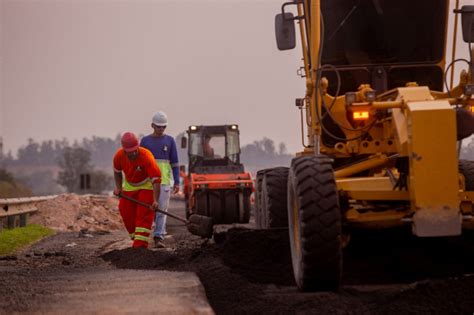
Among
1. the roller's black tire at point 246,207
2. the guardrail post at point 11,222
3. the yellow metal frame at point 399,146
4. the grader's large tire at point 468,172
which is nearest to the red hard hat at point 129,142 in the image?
the yellow metal frame at point 399,146

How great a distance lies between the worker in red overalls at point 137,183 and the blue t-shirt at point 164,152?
1.14 meters

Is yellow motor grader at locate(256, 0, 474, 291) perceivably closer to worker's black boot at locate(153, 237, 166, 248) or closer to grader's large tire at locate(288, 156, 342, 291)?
grader's large tire at locate(288, 156, 342, 291)

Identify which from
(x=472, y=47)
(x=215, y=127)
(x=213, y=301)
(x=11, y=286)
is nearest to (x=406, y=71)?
(x=472, y=47)

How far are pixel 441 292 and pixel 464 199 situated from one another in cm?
89

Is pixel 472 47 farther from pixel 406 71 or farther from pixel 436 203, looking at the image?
pixel 436 203

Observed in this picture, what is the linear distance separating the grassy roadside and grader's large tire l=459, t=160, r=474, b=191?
7251 millimetres

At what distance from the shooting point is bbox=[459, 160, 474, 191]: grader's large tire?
8899 millimetres

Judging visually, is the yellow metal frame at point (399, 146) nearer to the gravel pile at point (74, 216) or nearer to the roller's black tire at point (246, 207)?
the gravel pile at point (74, 216)

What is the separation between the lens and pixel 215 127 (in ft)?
79.3

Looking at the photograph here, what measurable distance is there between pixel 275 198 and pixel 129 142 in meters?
2.49

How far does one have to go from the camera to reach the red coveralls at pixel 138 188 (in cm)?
1227

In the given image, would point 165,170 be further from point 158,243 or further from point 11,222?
point 11,222

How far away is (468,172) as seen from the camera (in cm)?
919

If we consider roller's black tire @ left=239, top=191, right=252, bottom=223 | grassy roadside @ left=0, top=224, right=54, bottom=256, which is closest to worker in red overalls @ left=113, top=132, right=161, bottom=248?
grassy roadside @ left=0, top=224, right=54, bottom=256
